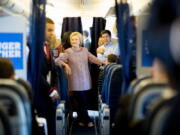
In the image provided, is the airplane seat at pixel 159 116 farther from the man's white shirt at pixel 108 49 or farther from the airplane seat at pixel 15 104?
the man's white shirt at pixel 108 49

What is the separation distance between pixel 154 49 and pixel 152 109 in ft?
0.96

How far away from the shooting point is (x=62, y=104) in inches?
184

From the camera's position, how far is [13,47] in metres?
3.49

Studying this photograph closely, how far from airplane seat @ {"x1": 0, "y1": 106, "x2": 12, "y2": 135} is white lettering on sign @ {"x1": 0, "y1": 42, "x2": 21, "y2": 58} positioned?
1.64 m

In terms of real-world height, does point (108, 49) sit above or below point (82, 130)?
above

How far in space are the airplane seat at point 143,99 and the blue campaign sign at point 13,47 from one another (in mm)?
1684

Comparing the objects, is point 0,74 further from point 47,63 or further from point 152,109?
point 47,63

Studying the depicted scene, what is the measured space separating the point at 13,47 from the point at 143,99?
73.6 inches

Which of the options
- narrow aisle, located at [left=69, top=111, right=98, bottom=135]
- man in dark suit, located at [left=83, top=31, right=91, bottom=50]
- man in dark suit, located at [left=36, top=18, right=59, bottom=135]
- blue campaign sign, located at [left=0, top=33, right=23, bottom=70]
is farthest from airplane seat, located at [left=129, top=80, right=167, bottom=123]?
man in dark suit, located at [left=83, top=31, right=91, bottom=50]

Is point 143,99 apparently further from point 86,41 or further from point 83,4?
point 83,4

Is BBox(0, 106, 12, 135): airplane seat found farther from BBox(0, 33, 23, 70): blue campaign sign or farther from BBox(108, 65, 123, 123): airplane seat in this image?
BBox(108, 65, 123, 123): airplane seat

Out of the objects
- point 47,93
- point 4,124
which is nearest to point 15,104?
point 4,124

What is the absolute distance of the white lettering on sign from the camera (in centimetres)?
347

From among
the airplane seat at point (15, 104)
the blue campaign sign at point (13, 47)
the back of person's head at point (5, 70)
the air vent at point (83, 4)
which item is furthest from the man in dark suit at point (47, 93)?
the air vent at point (83, 4)
